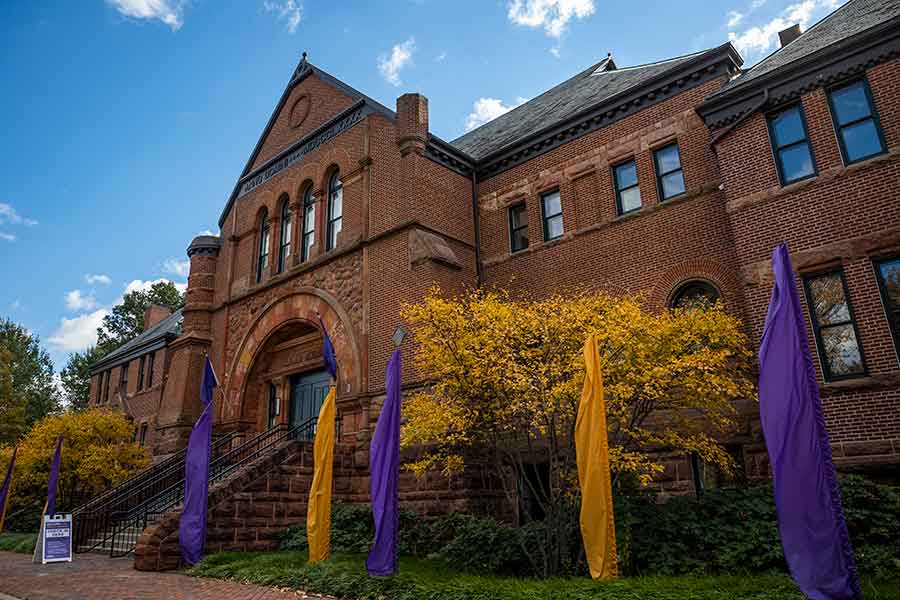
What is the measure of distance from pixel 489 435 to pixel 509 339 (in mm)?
1609

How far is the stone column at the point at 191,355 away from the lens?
2194 centimetres

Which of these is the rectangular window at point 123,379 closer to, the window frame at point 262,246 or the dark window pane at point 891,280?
the window frame at point 262,246

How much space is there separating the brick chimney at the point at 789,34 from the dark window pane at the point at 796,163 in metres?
5.87

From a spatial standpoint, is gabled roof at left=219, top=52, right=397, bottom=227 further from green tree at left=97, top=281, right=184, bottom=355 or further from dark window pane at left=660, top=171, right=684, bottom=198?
green tree at left=97, top=281, right=184, bottom=355

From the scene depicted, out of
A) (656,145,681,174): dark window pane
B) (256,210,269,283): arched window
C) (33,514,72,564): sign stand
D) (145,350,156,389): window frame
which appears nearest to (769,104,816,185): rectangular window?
(656,145,681,174): dark window pane

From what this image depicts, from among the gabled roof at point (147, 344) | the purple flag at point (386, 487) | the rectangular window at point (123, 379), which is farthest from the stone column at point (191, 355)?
the purple flag at point (386, 487)

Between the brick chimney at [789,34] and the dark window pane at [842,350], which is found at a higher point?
the brick chimney at [789,34]

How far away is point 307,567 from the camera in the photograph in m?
9.98

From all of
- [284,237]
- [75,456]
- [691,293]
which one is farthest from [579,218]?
[75,456]

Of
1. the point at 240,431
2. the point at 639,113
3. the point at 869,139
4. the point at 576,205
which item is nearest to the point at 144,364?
the point at 240,431

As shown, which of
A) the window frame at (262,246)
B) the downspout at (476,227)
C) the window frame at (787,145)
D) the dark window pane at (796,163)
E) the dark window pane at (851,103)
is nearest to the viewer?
the dark window pane at (851,103)

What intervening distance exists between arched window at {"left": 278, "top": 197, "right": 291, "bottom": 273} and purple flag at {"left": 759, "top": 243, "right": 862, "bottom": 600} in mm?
17309

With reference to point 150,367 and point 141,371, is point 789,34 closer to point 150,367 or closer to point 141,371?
point 150,367

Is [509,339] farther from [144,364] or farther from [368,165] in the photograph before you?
[144,364]
